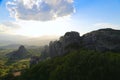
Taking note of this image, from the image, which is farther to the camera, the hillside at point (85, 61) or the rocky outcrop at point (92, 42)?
the rocky outcrop at point (92, 42)

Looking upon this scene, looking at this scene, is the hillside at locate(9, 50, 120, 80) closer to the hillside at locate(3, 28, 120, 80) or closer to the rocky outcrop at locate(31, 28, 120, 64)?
the hillside at locate(3, 28, 120, 80)

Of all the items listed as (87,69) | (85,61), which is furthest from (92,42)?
(87,69)

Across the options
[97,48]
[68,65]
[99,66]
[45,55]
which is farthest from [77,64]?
[45,55]

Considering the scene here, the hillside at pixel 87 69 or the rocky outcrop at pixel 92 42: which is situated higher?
the rocky outcrop at pixel 92 42

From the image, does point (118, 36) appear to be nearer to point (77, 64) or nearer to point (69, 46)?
point (69, 46)

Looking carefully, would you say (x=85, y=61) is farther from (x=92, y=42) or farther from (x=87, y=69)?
(x=92, y=42)

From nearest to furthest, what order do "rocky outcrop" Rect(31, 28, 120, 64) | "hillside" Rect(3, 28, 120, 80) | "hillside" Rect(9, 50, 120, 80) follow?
"hillside" Rect(9, 50, 120, 80), "hillside" Rect(3, 28, 120, 80), "rocky outcrop" Rect(31, 28, 120, 64)

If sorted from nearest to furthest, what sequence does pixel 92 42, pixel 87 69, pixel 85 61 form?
pixel 87 69, pixel 85 61, pixel 92 42

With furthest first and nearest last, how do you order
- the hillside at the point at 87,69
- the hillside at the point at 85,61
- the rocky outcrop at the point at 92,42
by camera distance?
1. the rocky outcrop at the point at 92,42
2. the hillside at the point at 85,61
3. the hillside at the point at 87,69

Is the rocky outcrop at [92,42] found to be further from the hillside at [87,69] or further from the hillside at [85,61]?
the hillside at [87,69]

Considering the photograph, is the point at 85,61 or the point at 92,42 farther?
the point at 92,42

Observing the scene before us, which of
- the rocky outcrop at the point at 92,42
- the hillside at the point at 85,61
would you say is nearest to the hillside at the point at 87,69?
the hillside at the point at 85,61

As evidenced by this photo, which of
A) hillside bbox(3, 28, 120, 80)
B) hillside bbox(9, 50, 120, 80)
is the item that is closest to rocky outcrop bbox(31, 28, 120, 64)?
hillside bbox(3, 28, 120, 80)

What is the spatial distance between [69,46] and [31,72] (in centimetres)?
2289
